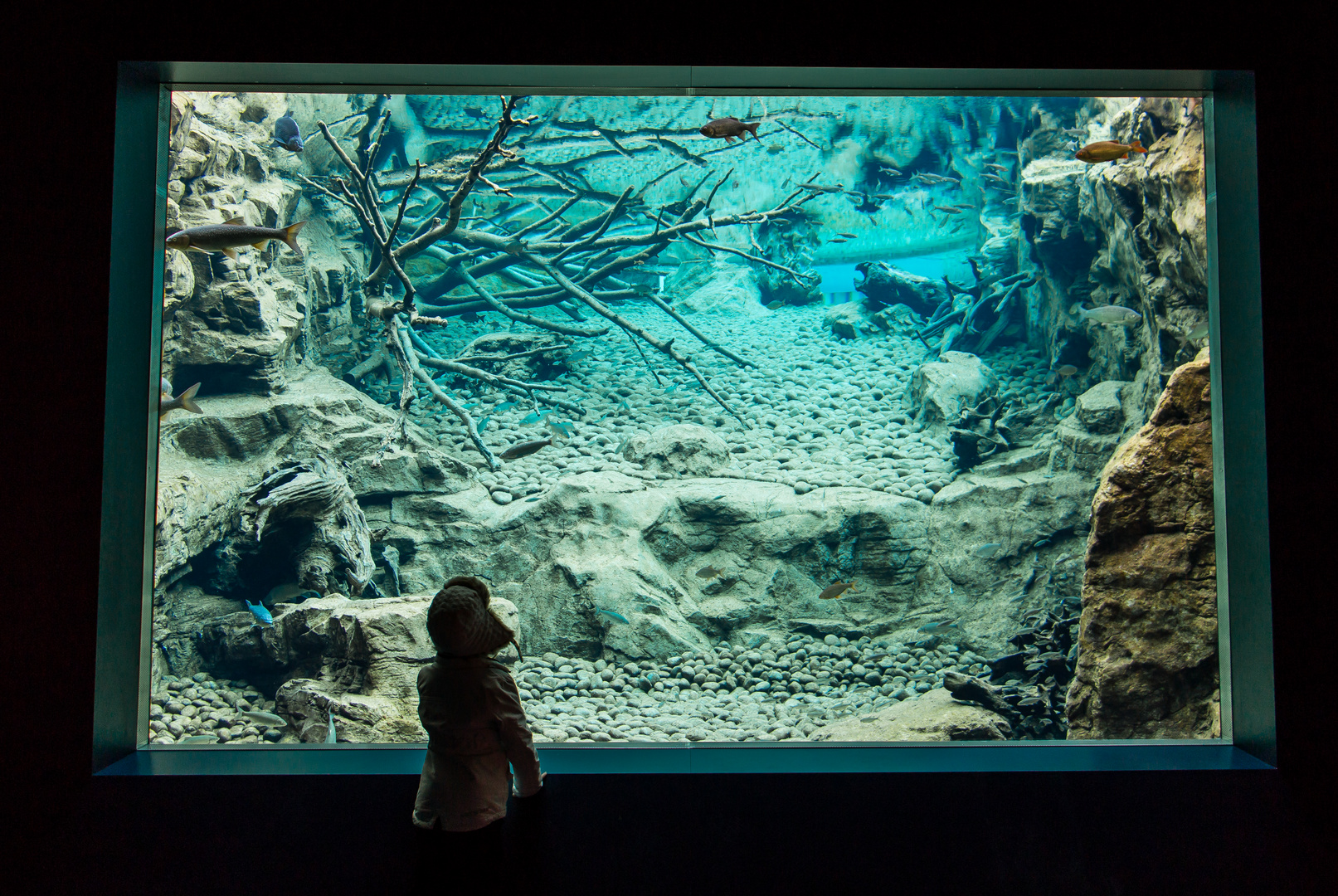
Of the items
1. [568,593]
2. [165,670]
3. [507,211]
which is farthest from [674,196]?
[165,670]

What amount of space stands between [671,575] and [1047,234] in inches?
138

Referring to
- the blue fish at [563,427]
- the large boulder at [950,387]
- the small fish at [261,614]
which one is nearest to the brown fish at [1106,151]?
the large boulder at [950,387]

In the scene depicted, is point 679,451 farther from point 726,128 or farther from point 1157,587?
point 1157,587

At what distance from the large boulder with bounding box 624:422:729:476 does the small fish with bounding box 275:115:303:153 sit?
2628 millimetres

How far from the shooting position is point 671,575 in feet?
11.5

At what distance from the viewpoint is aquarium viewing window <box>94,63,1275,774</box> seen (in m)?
1.78

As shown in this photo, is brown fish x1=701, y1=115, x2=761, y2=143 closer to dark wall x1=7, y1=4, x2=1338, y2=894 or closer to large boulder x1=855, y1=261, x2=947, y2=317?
dark wall x1=7, y1=4, x2=1338, y2=894

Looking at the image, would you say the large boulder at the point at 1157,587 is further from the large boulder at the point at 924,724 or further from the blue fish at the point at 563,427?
the blue fish at the point at 563,427

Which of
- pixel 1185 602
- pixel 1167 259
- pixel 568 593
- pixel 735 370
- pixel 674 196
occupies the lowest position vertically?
pixel 568 593

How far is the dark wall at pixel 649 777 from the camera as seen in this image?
5.06 feet

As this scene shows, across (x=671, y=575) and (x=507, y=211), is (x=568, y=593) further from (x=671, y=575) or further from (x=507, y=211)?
(x=507, y=211)

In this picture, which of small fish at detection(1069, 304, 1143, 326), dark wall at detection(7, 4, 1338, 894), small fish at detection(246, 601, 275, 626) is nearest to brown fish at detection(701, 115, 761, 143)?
dark wall at detection(7, 4, 1338, 894)

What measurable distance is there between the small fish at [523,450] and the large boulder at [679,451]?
0.58m

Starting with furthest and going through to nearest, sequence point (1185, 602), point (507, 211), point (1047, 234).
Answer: point (507, 211)
point (1047, 234)
point (1185, 602)
